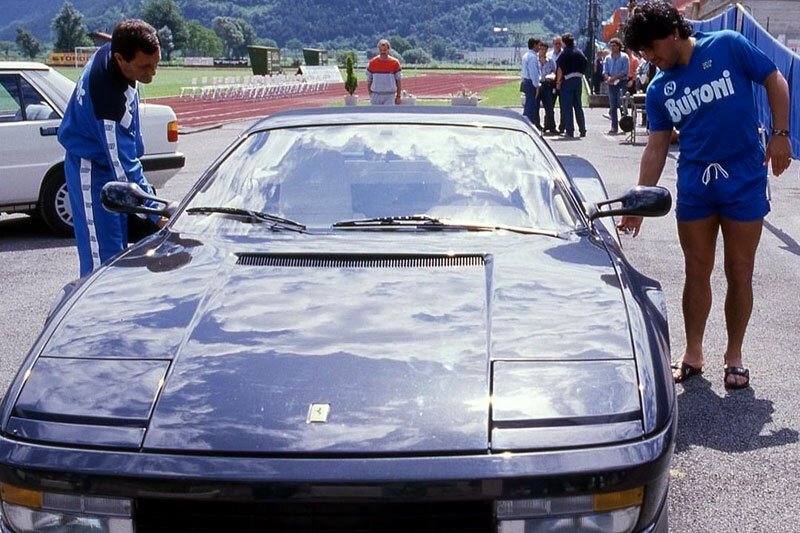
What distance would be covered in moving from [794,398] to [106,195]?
3.09m

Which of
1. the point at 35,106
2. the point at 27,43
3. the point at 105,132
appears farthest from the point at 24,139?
the point at 27,43

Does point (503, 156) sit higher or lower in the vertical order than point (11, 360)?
higher

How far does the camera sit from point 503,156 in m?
3.82

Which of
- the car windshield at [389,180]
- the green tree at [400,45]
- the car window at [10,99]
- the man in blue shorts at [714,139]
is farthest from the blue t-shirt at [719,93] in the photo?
the green tree at [400,45]

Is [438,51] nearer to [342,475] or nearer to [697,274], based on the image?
[697,274]

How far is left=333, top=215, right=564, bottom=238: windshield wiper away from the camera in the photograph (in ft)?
11.2


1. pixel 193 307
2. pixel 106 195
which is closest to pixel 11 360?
pixel 106 195

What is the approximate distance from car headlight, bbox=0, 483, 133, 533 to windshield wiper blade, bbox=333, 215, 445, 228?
1476mm

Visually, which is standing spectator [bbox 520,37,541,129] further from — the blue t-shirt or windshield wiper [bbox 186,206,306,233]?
windshield wiper [bbox 186,206,306,233]

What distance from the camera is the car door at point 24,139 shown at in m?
8.66

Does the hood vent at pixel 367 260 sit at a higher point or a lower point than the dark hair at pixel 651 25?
lower

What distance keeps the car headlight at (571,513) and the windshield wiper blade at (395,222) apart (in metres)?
1.42

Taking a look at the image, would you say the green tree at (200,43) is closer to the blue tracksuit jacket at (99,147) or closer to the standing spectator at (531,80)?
the standing spectator at (531,80)

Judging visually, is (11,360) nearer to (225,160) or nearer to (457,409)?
(225,160)
